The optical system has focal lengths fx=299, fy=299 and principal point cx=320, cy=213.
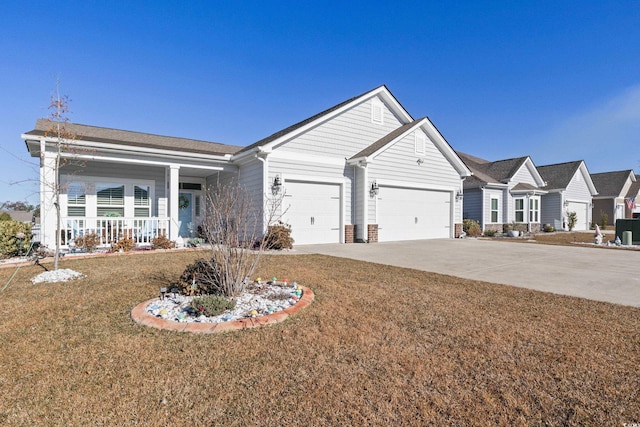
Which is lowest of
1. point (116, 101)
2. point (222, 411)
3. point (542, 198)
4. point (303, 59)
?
point (222, 411)

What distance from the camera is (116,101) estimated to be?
13570 mm

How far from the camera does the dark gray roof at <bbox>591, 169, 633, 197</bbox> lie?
31189 mm

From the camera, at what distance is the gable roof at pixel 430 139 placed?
12.7 metres

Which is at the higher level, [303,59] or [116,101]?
[303,59]

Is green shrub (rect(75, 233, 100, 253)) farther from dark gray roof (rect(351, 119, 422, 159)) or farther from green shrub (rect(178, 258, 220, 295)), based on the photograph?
dark gray roof (rect(351, 119, 422, 159))

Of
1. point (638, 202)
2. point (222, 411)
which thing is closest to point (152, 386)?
point (222, 411)

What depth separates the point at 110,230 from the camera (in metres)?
10.5

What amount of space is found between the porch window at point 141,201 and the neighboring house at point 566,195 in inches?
1079

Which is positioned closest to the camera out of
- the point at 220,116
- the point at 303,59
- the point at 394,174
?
the point at 394,174

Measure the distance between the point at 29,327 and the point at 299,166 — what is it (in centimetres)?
925

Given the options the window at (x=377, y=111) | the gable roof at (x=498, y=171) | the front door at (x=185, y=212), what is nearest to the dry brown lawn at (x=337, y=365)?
the front door at (x=185, y=212)

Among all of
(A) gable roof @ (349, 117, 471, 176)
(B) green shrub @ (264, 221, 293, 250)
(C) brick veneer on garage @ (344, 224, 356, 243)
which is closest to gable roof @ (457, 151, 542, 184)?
(A) gable roof @ (349, 117, 471, 176)

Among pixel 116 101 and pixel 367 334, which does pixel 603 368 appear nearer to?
pixel 367 334

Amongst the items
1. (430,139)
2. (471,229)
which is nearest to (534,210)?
(471,229)
